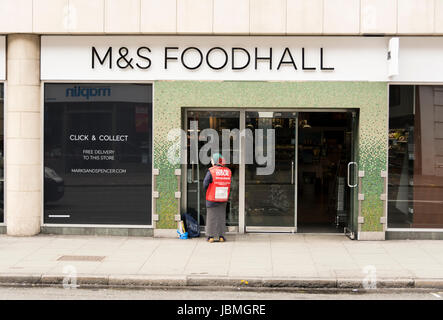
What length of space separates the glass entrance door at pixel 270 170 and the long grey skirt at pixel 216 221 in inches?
47.5

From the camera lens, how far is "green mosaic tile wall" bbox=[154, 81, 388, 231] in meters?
12.1

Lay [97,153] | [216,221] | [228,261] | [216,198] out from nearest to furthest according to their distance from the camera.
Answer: [228,261] < [216,198] < [216,221] < [97,153]

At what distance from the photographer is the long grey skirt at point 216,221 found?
11.8 metres

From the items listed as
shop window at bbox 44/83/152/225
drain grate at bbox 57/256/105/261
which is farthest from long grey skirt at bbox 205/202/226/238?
drain grate at bbox 57/256/105/261

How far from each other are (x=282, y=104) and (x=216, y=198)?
249 cm

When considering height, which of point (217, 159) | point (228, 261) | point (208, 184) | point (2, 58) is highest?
point (2, 58)

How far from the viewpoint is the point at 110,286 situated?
8.79 metres

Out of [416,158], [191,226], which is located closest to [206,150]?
[191,226]

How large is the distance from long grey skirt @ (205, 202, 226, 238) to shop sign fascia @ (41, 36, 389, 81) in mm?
2791

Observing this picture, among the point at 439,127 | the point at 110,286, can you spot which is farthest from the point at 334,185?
the point at 110,286

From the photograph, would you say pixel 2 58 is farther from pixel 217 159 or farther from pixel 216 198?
pixel 216 198

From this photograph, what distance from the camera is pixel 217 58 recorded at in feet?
40.0

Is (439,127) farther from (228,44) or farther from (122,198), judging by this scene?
(122,198)
